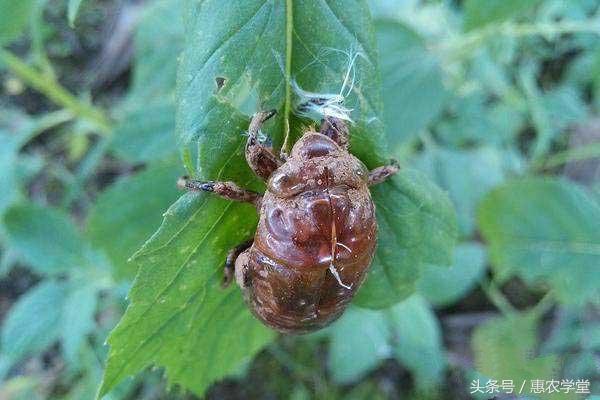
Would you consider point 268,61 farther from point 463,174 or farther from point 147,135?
point 463,174

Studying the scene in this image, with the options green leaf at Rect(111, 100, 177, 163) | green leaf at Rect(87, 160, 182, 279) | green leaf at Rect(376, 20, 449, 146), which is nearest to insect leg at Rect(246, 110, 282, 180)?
green leaf at Rect(87, 160, 182, 279)

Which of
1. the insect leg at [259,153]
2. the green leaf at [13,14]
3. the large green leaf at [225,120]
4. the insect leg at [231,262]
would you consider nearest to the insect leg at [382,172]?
the large green leaf at [225,120]

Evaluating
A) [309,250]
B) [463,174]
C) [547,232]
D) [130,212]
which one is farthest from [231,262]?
[463,174]

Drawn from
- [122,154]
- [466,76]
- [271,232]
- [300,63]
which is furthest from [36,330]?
[466,76]

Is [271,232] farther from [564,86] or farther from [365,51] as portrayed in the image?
[564,86]

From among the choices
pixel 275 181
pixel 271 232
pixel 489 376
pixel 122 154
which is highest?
pixel 275 181

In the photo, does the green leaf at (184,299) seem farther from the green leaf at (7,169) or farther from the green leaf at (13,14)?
the green leaf at (7,169)

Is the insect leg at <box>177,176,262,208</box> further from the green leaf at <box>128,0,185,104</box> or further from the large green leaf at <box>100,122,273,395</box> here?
the green leaf at <box>128,0,185,104</box>
